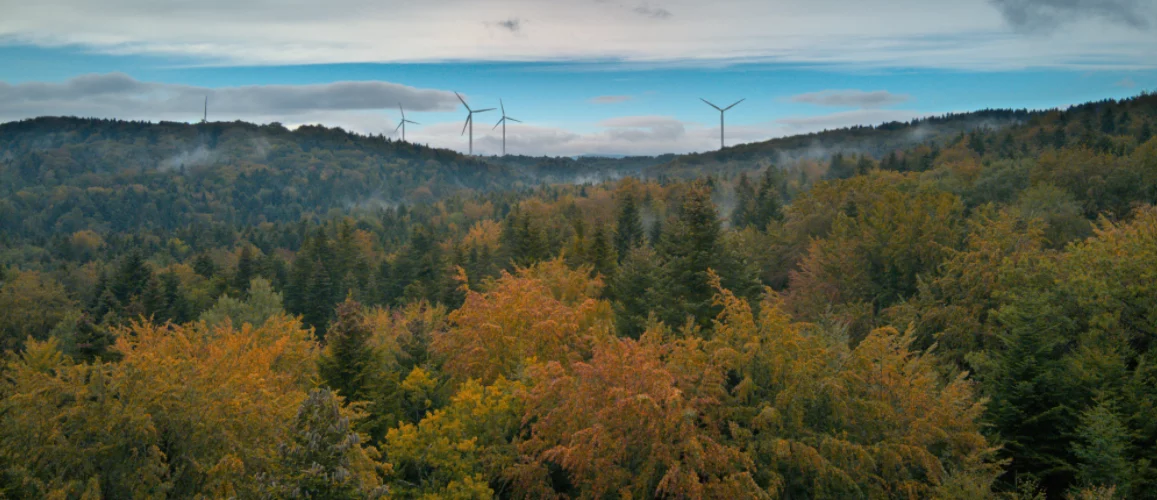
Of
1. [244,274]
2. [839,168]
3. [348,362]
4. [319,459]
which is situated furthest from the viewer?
[839,168]

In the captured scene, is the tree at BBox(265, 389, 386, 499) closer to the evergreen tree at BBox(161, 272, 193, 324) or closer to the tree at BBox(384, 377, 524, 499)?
the tree at BBox(384, 377, 524, 499)

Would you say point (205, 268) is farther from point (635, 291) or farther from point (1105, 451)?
point (1105, 451)

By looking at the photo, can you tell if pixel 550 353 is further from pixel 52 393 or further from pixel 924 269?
pixel 924 269

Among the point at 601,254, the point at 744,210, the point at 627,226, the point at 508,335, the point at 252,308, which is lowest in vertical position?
the point at 252,308

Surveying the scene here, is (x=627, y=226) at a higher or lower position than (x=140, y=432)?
higher

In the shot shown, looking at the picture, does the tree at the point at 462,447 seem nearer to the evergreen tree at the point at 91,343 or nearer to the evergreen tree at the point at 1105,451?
the evergreen tree at the point at 91,343

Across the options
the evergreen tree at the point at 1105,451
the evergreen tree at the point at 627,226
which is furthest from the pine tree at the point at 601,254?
the evergreen tree at the point at 1105,451

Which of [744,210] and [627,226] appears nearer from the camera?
[627,226]

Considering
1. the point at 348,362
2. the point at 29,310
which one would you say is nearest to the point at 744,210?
the point at 348,362

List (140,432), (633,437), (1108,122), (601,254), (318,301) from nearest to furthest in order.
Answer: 1. (140,432)
2. (633,437)
3. (601,254)
4. (318,301)
5. (1108,122)
